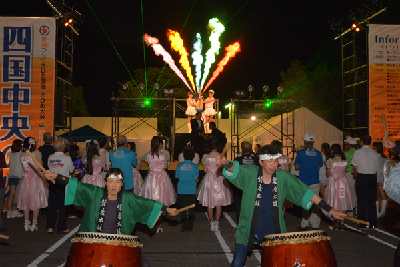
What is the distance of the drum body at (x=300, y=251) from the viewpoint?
331cm

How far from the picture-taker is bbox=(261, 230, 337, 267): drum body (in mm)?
3309

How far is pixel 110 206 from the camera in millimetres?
4164

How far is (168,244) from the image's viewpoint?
23.3 ft

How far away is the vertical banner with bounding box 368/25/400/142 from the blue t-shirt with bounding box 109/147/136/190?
787 cm

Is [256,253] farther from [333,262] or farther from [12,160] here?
[12,160]

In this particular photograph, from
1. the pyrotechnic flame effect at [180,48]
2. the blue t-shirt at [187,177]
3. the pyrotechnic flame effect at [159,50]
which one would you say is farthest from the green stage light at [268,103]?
the blue t-shirt at [187,177]

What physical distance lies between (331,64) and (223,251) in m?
39.8

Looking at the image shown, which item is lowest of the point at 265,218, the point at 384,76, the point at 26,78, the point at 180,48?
the point at 265,218

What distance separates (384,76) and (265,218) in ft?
32.4

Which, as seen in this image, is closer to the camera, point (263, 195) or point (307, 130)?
point (263, 195)

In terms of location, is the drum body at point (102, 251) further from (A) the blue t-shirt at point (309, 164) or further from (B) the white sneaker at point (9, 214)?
(B) the white sneaker at point (9, 214)

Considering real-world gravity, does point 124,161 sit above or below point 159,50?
below

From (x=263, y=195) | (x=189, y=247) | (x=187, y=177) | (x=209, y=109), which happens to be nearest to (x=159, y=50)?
(x=209, y=109)

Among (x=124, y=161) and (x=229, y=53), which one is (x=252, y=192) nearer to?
(x=124, y=161)
